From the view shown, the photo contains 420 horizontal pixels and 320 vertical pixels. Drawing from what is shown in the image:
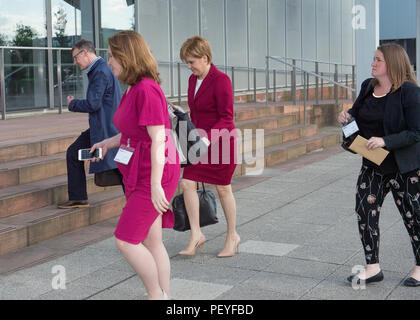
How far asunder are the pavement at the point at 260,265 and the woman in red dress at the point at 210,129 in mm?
336

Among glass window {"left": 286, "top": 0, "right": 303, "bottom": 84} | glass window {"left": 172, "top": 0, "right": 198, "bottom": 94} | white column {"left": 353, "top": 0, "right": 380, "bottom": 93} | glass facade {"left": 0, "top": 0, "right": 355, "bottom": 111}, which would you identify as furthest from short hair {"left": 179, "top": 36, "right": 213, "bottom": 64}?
glass window {"left": 286, "top": 0, "right": 303, "bottom": 84}

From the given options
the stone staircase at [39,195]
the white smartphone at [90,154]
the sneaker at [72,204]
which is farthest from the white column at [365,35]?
the white smartphone at [90,154]

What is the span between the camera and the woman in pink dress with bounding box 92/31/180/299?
3.58m

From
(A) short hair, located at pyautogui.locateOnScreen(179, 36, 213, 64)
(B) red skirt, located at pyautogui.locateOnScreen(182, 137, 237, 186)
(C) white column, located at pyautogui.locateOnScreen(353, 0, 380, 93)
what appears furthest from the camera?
(C) white column, located at pyautogui.locateOnScreen(353, 0, 380, 93)

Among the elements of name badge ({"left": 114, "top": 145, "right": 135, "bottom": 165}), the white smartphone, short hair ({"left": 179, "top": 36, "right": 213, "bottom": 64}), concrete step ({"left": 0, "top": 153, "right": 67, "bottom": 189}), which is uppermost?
short hair ({"left": 179, "top": 36, "right": 213, "bottom": 64})

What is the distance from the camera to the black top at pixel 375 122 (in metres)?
4.45

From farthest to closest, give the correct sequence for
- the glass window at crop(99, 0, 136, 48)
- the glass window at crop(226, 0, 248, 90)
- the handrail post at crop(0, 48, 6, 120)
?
the glass window at crop(226, 0, 248, 90)
the glass window at crop(99, 0, 136, 48)
the handrail post at crop(0, 48, 6, 120)

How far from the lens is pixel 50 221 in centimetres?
599

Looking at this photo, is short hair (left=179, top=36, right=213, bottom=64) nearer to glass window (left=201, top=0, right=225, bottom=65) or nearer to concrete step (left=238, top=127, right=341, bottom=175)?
concrete step (left=238, top=127, right=341, bottom=175)

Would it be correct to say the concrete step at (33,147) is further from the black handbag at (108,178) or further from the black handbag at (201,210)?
the black handbag at (201,210)

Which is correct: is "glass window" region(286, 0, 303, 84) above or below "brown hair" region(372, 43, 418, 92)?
above

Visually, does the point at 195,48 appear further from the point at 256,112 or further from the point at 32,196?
the point at 256,112

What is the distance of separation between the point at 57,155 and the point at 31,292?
3523 mm

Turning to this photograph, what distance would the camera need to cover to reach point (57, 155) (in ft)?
25.8
